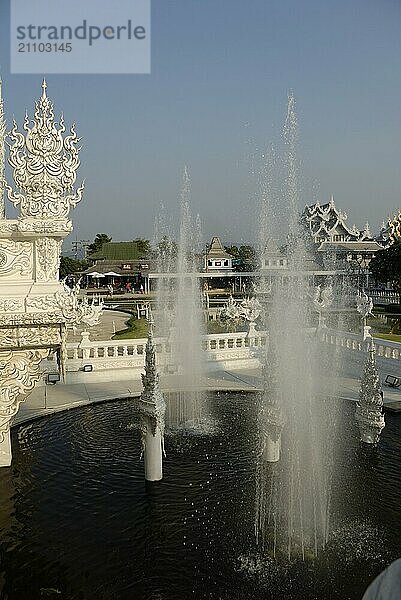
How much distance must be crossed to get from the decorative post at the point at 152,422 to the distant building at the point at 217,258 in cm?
7053

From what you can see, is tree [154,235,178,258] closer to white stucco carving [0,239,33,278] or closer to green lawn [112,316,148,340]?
green lawn [112,316,148,340]

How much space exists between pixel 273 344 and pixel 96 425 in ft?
17.8

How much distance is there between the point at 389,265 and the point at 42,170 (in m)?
38.9

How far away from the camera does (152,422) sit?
1014 centimetres

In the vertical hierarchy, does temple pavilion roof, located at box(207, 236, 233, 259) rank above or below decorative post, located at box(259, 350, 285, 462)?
above

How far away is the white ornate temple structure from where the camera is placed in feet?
31.5

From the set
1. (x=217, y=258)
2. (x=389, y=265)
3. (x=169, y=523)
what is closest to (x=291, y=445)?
(x=169, y=523)

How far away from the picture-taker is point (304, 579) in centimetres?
745

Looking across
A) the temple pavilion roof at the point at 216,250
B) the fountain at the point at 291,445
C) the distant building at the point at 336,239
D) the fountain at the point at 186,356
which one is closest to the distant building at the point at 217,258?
the temple pavilion roof at the point at 216,250

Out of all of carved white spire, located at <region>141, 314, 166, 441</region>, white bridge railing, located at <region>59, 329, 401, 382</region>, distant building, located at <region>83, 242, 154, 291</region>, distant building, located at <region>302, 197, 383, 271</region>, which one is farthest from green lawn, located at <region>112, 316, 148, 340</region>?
distant building, located at <region>302, 197, 383, 271</region>

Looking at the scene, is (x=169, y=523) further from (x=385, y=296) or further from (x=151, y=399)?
(x=385, y=296)

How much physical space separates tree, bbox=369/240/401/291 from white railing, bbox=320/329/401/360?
947 inches

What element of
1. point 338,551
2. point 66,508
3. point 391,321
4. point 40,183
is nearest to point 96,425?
point 66,508

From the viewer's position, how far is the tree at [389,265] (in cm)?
4369
